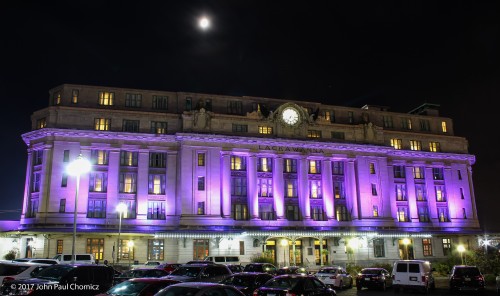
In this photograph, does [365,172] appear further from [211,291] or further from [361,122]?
[211,291]

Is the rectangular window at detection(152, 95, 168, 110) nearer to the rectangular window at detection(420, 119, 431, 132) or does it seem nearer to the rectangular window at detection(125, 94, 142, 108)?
the rectangular window at detection(125, 94, 142, 108)

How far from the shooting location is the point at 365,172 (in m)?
68.4

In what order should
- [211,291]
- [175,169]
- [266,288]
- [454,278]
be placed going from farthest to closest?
[175,169] < [454,278] < [266,288] < [211,291]

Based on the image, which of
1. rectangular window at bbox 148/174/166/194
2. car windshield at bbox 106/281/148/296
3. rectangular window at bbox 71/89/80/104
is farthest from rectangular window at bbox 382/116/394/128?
car windshield at bbox 106/281/148/296

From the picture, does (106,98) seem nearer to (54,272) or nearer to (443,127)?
(54,272)

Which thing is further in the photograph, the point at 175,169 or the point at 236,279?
the point at 175,169

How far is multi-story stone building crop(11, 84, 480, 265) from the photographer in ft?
187

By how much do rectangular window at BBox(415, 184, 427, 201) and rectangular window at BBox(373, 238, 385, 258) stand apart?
11.6 meters

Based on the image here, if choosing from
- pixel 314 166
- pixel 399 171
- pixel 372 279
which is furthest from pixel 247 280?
pixel 399 171

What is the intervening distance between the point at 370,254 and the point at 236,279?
45.9 meters

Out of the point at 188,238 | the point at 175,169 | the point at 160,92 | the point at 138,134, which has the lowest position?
the point at 188,238

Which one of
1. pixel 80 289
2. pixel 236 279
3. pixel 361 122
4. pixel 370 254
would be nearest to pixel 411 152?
pixel 361 122

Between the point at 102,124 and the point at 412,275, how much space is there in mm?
44313

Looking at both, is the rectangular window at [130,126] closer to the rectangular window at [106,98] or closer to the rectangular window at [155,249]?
the rectangular window at [106,98]
